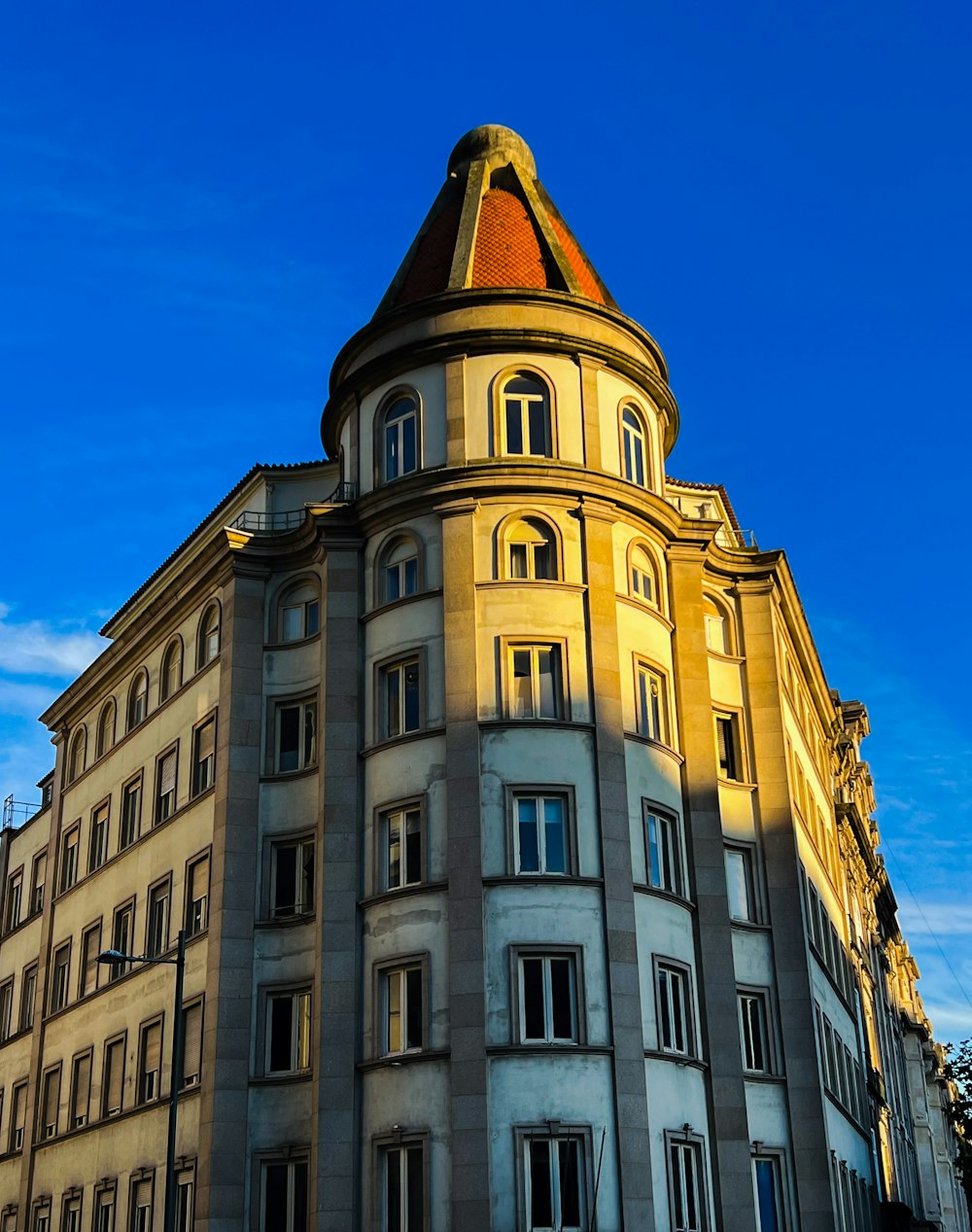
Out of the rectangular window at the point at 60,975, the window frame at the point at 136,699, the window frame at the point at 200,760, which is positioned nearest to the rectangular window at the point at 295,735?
the window frame at the point at 200,760

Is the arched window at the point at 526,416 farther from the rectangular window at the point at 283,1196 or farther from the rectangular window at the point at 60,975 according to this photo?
Result: the rectangular window at the point at 60,975

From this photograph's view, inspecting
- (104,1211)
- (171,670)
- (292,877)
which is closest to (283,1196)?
(292,877)

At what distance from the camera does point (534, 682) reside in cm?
4069

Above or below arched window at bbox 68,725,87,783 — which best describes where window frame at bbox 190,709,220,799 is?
below

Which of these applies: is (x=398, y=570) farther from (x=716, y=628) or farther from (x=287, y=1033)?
(x=287, y=1033)

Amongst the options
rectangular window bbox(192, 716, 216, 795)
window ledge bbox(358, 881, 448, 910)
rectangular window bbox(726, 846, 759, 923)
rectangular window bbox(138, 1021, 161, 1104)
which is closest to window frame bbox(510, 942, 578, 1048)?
window ledge bbox(358, 881, 448, 910)

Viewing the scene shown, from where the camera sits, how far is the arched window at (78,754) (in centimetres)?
5922

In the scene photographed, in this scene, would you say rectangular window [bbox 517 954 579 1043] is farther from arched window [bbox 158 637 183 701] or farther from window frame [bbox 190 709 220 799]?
arched window [bbox 158 637 183 701]

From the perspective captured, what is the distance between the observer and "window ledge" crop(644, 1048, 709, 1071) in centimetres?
3769

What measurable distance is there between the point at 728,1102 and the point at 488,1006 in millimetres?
7079

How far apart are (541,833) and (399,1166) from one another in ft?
27.7

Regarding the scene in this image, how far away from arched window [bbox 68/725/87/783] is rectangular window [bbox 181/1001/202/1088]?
1728 cm

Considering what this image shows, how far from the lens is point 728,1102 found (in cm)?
3938

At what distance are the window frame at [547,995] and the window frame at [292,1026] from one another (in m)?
5.94
